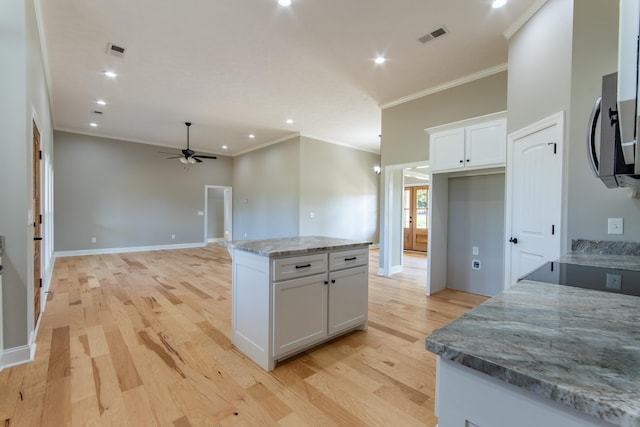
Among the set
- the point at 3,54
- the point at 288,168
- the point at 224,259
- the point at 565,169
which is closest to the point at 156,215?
the point at 224,259

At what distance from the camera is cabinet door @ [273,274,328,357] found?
2.14 metres

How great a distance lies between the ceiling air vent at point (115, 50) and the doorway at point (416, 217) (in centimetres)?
694

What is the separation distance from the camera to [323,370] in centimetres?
216

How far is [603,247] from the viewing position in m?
1.99

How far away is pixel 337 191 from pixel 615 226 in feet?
19.5

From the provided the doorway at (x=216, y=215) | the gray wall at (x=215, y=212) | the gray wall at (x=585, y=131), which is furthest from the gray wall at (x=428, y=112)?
the gray wall at (x=215, y=212)

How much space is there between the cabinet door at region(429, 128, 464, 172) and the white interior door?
2.53ft

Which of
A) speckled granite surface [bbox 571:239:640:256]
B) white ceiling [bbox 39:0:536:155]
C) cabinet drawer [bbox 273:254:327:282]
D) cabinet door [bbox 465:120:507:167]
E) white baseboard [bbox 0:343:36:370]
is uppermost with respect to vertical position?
white ceiling [bbox 39:0:536:155]

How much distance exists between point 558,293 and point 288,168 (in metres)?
6.52

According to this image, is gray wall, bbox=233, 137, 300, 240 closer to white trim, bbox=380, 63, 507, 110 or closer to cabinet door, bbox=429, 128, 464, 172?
white trim, bbox=380, 63, 507, 110

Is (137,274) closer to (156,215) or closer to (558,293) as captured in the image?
(156,215)

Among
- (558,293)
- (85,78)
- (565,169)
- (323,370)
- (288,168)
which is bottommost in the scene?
(323,370)

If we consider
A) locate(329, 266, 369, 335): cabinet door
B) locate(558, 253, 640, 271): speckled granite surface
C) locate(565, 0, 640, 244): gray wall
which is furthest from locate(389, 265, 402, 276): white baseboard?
locate(558, 253, 640, 271): speckled granite surface

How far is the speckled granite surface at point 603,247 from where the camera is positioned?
188cm
